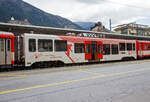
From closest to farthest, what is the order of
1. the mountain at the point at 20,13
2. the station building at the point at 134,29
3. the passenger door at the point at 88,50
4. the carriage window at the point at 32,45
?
the carriage window at the point at 32,45
the passenger door at the point at 88,50
the station building at the point at 134,29
the mountain at the point at 20,13

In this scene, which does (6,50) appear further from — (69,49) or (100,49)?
(100,49)

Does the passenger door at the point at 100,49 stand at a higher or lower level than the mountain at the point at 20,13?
lower

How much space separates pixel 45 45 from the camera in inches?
431

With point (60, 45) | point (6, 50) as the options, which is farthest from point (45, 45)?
point (6, 50)

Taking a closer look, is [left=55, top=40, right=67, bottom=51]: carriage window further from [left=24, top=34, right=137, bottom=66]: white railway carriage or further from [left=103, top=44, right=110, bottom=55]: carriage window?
[left=103, top=44, right=110, bottom=55]: carriage window

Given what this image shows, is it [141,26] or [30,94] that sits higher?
[141,26]

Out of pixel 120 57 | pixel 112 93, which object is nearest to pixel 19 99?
pixel 112 93

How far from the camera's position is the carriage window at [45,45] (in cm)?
1070

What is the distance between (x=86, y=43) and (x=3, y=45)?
24.9ft

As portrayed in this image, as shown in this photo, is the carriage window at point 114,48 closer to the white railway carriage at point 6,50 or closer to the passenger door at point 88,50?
the passenger door at point 88,50

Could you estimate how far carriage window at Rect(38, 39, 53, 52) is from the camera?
1070 cm

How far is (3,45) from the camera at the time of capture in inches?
376

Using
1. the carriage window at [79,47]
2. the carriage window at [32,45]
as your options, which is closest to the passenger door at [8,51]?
the carriage window at [32,45]

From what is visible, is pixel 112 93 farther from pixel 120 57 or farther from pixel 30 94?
pixel 120 57
